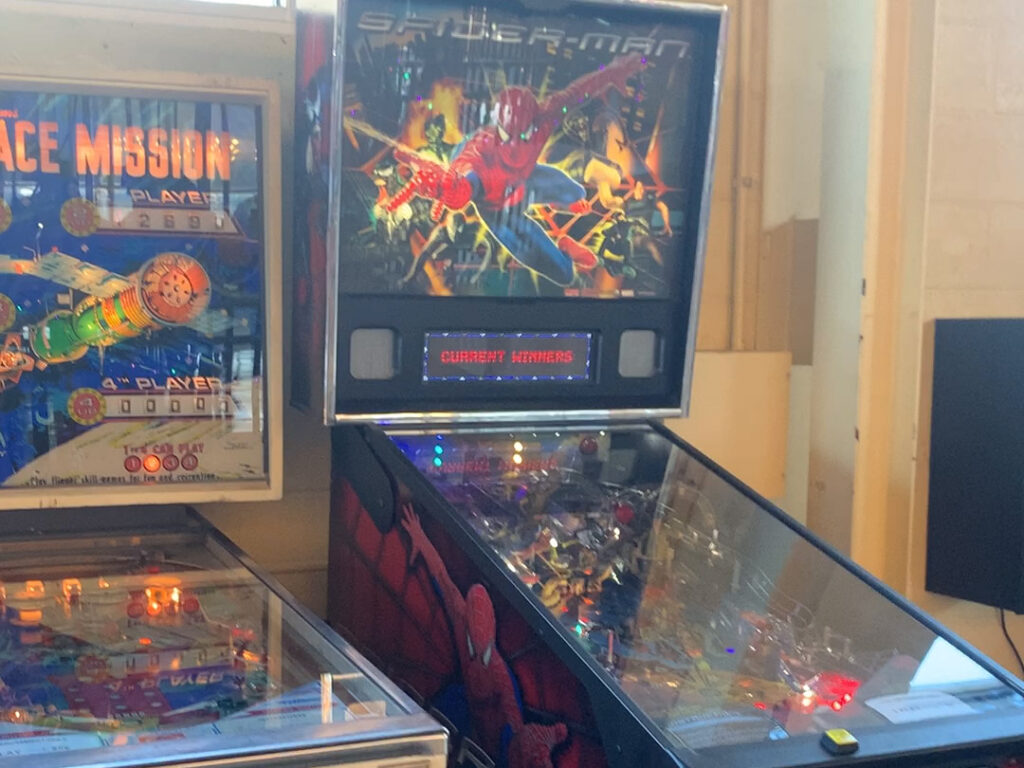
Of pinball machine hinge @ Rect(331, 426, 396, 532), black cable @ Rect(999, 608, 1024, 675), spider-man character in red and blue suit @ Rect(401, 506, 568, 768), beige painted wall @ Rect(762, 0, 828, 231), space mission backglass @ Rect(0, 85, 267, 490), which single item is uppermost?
beige painted wall @ Rect(762, 0, 828, 231)

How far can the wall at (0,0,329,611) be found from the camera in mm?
2146

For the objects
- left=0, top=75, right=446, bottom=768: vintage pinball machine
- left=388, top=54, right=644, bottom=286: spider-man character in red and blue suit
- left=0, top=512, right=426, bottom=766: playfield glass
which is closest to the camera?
left=0, top=512, right=426, bottom=766: playfield glass

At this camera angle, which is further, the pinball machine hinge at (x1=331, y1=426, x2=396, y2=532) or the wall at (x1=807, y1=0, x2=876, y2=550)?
the wall at (x1=807, y1=0, x2=876, y2=550)

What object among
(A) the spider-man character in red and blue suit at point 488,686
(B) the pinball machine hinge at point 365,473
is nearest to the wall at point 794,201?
(B) the pinball machine hinge at point 365,473

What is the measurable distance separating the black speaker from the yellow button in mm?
1227

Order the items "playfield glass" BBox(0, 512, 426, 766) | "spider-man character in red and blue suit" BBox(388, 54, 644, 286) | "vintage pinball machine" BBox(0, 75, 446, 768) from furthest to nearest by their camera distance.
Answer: "spider-man character in red and blue suit" BBox(388, 54, 644, 286), "vintage pinball machine" BBox(0, 75, 446, 768), "playfield glass" BBox(0, 512, 426, 766)

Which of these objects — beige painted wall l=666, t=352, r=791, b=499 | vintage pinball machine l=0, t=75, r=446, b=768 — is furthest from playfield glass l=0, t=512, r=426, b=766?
beige painted wall l=666, t=352, r=791, b=499

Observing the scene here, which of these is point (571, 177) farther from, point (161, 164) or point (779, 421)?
point (779, 421)

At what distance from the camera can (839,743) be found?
130cm

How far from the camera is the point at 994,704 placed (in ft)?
4.81

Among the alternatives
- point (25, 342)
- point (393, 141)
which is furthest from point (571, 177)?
point (25, 342)

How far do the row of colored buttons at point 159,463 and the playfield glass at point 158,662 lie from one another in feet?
0.51

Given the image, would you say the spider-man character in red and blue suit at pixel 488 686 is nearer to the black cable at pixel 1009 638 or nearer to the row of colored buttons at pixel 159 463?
the row of colored buttons at pixel 159 463

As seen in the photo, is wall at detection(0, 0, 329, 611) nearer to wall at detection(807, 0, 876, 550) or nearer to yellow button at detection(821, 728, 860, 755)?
wall at detection(807, 0, 876, 550)
